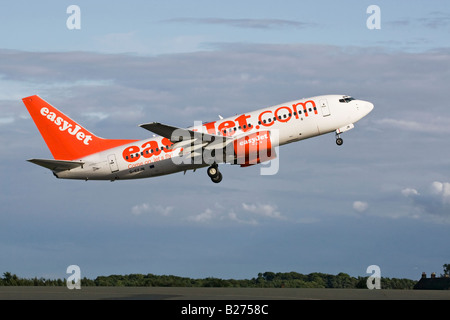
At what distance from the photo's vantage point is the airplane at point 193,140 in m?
57.5

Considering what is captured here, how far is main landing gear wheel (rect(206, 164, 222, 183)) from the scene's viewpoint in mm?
60469

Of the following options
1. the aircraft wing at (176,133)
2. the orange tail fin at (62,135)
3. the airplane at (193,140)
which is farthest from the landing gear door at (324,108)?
the orange tail fin at (62,135)

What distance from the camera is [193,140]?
58.7m

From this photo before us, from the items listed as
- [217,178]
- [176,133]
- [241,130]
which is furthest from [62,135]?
[241,130]

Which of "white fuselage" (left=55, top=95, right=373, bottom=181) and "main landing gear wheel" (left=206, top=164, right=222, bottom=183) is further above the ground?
"white fuselage" (left=55, top=95, right=373, bottom=181)

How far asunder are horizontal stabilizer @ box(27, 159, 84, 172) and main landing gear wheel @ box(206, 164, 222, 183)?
36.1ft

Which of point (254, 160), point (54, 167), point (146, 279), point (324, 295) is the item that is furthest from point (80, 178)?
point (324, 295)

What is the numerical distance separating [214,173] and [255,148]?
5.55 metres

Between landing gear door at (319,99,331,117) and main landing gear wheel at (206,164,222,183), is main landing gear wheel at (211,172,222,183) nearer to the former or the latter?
main landing gear wheel at (206,164,222,183)

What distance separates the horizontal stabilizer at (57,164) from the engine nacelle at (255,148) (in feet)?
46.4

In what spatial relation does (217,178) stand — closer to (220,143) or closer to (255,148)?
(220,143)

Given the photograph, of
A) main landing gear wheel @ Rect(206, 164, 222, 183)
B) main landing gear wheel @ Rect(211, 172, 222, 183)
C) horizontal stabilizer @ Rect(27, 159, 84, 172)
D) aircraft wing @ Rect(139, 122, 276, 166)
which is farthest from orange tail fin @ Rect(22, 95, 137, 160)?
main landing gear wheel @ Rect(211, 172, 222, 183)

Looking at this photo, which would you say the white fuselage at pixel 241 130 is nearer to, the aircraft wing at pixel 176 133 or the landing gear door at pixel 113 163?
the landing gear door at pixel 113 163
